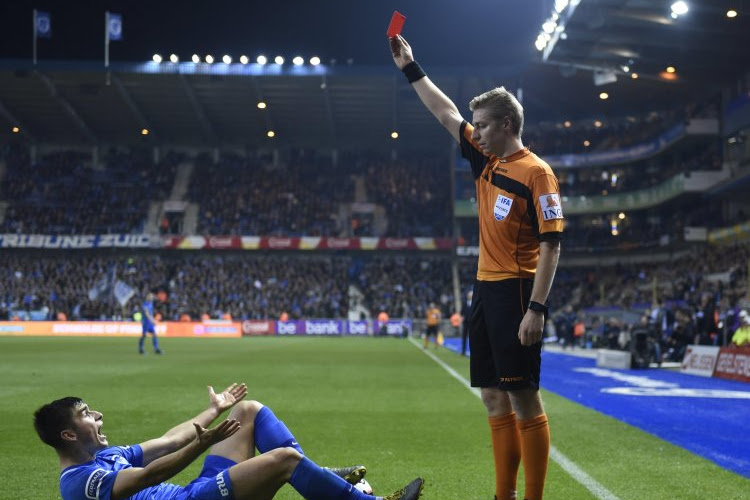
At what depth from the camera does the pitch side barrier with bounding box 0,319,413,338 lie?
39.8 m

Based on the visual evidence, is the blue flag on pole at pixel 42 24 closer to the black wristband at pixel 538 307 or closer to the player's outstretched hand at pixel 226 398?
the player's outstretched hand at pixel 226 398

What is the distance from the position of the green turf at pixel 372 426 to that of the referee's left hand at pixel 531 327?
1.74 metres

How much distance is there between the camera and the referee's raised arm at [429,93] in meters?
4.66

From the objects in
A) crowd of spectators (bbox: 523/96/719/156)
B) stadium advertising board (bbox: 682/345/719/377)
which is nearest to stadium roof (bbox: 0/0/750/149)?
crowd of spectators (bbox: 523/96/719/156)

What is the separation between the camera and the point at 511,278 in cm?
428

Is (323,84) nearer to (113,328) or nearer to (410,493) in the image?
(113,328)

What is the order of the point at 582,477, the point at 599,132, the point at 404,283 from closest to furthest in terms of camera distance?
the point at 582,477 < the point at 404,283 < the point at 599,132

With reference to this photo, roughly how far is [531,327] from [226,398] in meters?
1.65

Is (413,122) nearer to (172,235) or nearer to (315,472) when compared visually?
(172,235)

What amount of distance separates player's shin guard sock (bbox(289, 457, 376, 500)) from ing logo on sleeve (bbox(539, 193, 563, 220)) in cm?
177

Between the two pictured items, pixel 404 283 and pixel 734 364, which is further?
pixel 404 283

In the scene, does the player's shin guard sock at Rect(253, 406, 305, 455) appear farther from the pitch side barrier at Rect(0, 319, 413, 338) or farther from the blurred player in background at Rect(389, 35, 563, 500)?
the pitch side barrier at Rect(0, 319, 413, 338)

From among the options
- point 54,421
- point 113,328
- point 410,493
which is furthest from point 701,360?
point 113,328

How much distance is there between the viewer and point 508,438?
441 centimetres
